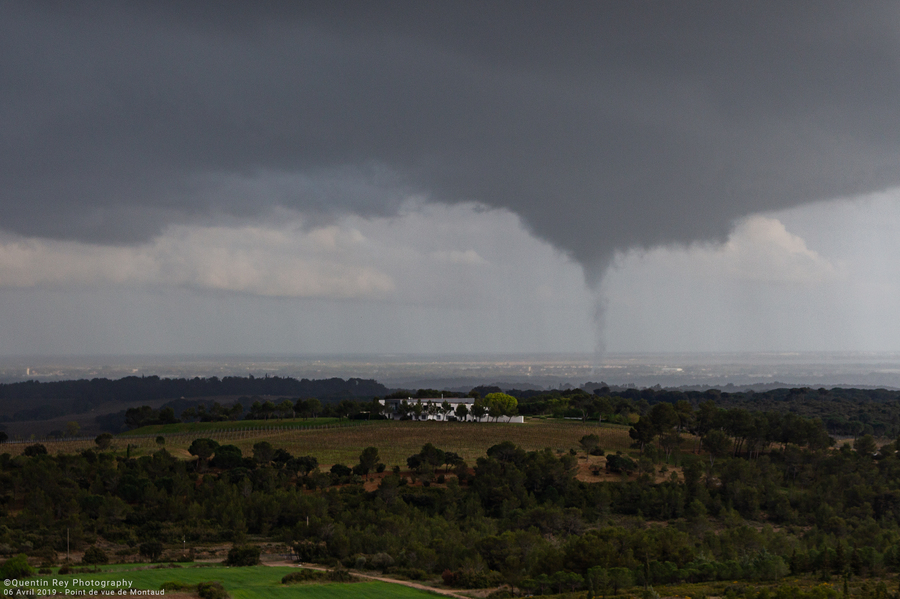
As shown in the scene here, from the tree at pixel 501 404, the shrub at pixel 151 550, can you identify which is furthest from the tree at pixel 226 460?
the tree at pixel 501 404

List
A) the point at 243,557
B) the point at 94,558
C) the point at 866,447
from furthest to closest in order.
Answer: the point at 866,447 < the point at 243,557 < the point at 94,558

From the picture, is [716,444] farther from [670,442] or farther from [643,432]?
[643,432]

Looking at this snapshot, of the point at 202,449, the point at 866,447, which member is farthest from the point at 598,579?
the point at 866,447

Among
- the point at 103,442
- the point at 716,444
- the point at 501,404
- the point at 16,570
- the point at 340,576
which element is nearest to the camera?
the point at 16,570

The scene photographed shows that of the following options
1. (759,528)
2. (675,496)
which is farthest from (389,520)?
(759,528)

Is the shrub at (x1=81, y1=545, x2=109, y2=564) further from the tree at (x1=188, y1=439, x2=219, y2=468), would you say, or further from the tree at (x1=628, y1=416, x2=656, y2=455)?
the tree at (x1=628, y1=416, x2=656, y2=455)

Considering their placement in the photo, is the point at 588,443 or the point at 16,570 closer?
the point at 16,570

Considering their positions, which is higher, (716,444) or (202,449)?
(202,449)
